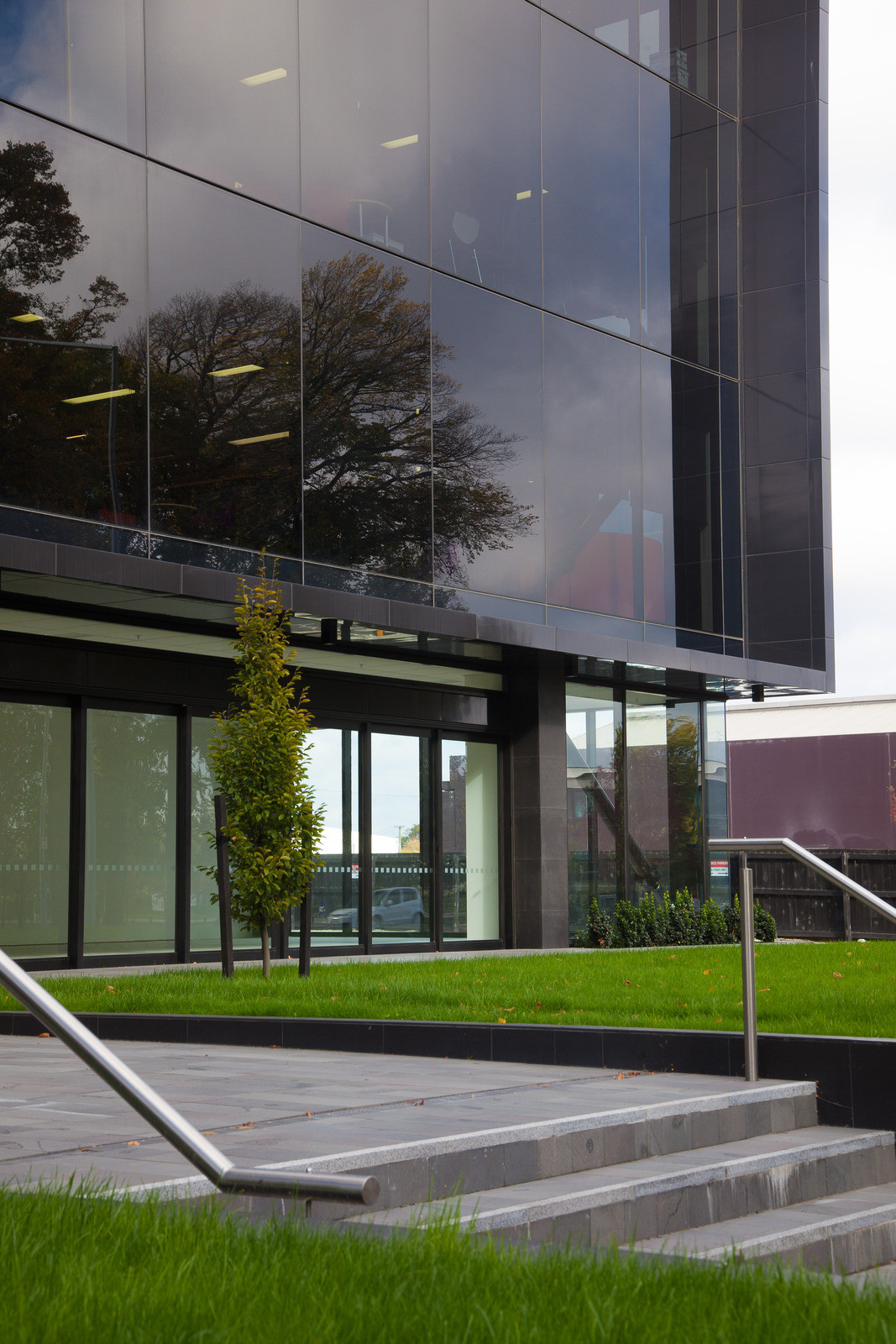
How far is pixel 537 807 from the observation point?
73.0 feet

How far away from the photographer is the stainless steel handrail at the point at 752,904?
7.75m

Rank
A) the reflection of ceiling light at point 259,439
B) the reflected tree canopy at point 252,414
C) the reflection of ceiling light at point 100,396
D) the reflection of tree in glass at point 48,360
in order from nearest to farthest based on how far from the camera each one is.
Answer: the reflection of tree in glass at point 48,360 → the reflected tree canopy at point 252,414 → the reflection of ceiling light at point 100,396 → the reflection of ceiling light at point 259,439

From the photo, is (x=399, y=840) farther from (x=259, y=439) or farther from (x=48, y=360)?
(x=48, y=360)

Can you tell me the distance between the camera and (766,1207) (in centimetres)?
616

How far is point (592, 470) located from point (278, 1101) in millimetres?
17253

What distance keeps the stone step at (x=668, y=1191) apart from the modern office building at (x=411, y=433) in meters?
9.63

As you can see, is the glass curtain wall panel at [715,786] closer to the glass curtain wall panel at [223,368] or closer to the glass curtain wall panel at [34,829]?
the glass curtain wall panel at [223,368]

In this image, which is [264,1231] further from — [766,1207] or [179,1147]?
[766,1207]

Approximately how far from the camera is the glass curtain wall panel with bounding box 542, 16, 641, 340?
2284cm

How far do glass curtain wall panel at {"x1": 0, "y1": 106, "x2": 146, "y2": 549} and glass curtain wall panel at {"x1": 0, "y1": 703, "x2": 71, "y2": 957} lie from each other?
2.48 m

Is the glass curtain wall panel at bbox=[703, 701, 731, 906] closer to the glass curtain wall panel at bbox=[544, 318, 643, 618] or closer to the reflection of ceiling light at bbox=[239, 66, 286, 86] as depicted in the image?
the glass curtain wall panel at bbox=[544, 318, 643, 618]

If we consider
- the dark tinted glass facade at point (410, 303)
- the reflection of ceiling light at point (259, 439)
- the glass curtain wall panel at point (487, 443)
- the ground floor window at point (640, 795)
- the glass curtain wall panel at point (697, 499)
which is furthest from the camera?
the glass curtain wall panel at point (697, 499)

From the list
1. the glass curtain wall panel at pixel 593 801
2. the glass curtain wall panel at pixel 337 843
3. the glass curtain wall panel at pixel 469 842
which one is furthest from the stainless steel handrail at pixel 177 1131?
the glass curtain wall panel at pixel 593 801

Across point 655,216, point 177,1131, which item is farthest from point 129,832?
point 655,216
